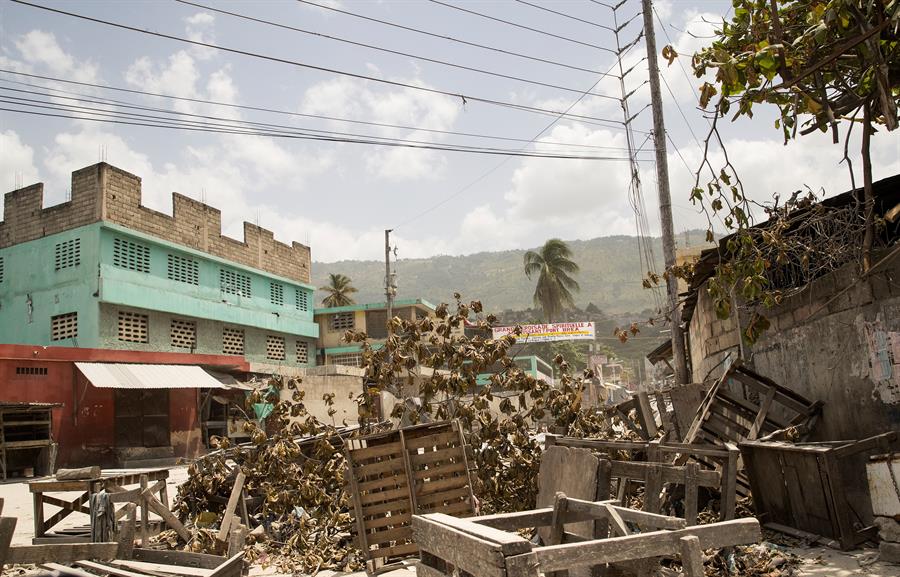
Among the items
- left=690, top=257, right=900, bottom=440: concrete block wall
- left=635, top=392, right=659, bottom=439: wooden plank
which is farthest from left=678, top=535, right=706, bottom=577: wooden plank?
left=635, top=392, right=659, bottom=439: wooden plank

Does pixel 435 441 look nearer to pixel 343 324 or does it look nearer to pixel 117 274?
pixel 117 274

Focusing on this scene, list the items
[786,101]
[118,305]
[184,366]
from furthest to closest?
[118,305] < [184,366] < [786,101]

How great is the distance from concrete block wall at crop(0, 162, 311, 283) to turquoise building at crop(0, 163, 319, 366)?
0.05 metres

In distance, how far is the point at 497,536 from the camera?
269cm

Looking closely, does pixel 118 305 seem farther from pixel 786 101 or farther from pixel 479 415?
pixel 786 101

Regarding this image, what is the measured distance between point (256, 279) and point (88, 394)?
17225mm

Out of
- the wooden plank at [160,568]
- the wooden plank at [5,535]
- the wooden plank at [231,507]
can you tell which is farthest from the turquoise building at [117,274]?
the wooden plank at [5,535]

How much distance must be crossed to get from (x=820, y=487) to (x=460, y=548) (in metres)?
5.43

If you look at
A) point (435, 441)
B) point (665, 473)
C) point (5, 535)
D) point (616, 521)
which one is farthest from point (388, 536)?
point (616, 521)

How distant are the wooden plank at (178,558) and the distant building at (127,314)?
1646cm

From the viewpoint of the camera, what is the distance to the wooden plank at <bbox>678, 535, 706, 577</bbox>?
2779 millimetres

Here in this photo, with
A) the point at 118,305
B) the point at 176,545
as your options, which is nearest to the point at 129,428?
the point at 118,305

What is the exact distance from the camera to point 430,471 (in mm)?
7883

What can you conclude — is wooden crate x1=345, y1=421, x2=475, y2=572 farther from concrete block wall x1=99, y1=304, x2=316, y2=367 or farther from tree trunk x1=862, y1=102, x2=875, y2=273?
concrete block wall x1=99, y1=304, x2=316, y2=367
